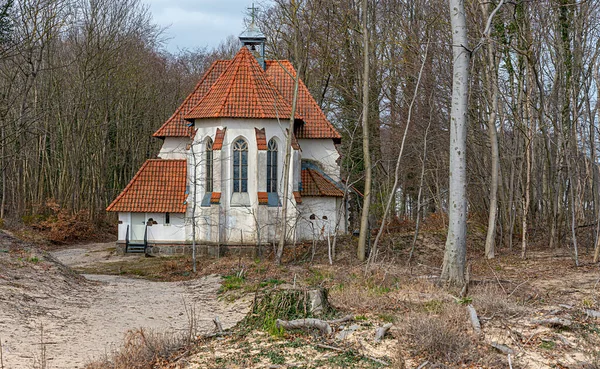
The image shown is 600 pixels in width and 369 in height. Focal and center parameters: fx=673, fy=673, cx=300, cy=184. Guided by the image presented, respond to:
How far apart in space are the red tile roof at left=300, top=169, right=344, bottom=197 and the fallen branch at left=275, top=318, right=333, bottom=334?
2090 centimetres

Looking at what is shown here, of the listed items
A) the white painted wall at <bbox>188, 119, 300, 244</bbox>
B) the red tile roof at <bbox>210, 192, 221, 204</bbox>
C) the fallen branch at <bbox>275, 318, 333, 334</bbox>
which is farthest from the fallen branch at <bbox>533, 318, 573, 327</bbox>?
the red tile roof at <bbox>210, 192, 221, 204</bbox>

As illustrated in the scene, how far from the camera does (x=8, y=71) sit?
34.1 meters

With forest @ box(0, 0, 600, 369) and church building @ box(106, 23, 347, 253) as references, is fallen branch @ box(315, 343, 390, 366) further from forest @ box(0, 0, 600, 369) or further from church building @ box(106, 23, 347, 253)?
church building @ box(106, 23, 347, 253)

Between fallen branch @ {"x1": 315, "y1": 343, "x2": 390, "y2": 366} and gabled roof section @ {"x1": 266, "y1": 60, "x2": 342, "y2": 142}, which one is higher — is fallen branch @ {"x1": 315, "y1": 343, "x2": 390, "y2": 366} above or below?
below

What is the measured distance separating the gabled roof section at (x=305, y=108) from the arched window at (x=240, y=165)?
450 cm

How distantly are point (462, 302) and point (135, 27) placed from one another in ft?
109

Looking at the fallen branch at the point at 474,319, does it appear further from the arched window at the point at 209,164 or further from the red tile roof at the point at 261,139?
the arched window at the point at 209,164

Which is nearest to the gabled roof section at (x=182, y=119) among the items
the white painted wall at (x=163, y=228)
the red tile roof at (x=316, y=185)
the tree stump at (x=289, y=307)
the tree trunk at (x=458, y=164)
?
the white painted wall at (x=163, y=228)

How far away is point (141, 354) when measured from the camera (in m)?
9.05

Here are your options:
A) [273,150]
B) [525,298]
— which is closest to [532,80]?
[273,150]

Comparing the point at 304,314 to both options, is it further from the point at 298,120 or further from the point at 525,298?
the point at 298,120

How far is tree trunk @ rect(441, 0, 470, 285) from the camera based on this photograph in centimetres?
1367

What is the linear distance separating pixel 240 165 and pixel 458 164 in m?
15.7

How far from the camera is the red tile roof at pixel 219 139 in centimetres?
2789
